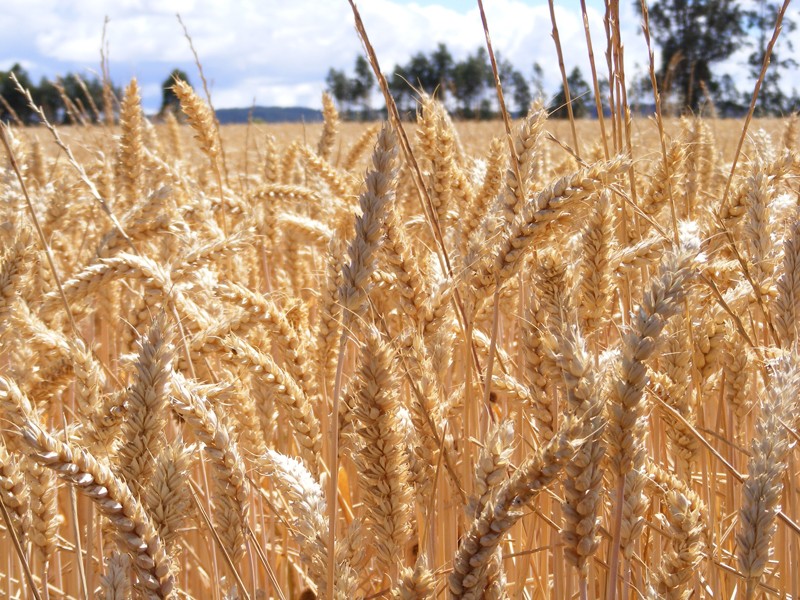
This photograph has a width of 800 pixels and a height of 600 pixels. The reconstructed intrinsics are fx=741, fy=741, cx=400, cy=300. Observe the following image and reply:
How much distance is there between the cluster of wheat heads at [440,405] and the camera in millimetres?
756

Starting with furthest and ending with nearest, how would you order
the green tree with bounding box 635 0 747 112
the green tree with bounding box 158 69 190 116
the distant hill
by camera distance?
the green tree with bounding box 635 0 747 112
the distant hill
the green tree with bounding box 158 69 190 116

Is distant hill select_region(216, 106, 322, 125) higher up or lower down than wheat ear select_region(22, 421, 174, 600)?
higher up

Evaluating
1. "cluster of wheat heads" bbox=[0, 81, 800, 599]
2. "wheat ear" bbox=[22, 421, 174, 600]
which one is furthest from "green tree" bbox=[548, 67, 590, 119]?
"wheat ear" bbox=[22, 421, 174, 600]

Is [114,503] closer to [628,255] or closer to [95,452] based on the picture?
[95,452]

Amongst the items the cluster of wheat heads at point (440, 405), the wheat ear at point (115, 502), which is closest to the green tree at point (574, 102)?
the cluster of wheat heads at point (440, 405)

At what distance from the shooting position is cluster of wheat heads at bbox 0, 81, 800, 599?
76 centimetres

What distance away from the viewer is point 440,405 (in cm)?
125

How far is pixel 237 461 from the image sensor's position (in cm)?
88

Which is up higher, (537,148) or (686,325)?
(537,148)

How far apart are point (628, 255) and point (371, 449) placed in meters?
0.64

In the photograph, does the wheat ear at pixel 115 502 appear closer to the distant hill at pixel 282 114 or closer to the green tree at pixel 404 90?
the green tree at pixel 404 90

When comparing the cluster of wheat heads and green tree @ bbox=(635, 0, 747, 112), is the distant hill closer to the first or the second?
the cluster of wheat heads

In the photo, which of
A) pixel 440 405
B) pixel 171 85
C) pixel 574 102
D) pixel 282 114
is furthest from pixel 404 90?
pixel 440 405

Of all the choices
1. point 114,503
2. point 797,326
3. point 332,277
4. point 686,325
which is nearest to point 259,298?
point 332,277
